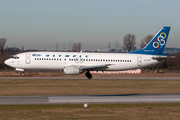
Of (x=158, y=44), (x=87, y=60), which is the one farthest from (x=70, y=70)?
(x=158, y=44)

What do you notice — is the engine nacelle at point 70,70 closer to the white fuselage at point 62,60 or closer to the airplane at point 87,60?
the airplane at point 87,60

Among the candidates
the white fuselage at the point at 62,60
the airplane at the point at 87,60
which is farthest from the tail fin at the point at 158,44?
the white fuselage at the point at 62,60

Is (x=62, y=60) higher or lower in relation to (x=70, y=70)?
higher

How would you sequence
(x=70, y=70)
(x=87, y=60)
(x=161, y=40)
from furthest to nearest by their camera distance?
(x=161, y=40) → (x=87, y=60) → (x=70, y=70)

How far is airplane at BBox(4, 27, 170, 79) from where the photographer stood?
43.6m

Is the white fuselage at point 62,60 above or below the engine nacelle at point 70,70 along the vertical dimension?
above

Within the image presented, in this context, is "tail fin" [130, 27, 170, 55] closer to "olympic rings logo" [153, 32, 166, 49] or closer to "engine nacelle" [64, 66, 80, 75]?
"olympic rings logo" [153, 32, 166, 49]

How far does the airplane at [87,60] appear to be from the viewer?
4362 centimetres

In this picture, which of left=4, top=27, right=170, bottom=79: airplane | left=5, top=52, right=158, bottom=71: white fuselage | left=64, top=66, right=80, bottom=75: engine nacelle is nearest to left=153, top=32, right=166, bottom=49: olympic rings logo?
left=4, top=27, right=170, bottom=79: airplane

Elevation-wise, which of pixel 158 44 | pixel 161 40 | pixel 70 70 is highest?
pixel 161 40

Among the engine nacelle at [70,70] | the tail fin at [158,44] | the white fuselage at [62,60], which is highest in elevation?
the tail fin at [158,44]

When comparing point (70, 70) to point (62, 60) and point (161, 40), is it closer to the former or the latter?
point (62, 60)

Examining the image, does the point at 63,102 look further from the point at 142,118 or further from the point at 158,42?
the point at 158,42

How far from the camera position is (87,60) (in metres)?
44.7
